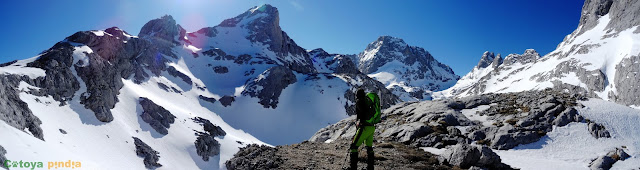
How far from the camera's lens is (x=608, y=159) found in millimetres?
18891

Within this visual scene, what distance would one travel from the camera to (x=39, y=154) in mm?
19766

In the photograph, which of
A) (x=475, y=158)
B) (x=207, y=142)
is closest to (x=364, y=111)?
(x=475, y=158)

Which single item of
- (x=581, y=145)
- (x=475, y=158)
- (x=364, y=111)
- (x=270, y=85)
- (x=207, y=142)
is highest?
(x=270, y=85)

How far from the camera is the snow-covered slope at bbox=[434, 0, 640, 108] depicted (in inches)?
4141

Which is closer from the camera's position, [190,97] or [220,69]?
[190,97]

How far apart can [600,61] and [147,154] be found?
156687 millimetres

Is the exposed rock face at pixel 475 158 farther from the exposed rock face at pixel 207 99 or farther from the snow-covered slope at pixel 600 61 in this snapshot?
the exposed rock face at pixel 207 99

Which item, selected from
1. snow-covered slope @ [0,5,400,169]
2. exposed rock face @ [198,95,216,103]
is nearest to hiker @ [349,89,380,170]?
snow-covered slope @ [0,5,400,169]

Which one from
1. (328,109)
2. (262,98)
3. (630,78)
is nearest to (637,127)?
(630,78)

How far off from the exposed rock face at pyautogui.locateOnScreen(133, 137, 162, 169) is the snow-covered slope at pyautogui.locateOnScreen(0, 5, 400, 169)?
0.32 meters

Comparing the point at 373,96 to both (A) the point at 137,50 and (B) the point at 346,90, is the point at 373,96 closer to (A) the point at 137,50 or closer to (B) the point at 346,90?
(B) the point at 346,90

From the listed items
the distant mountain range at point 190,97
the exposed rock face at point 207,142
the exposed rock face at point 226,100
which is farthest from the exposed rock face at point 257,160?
the exposed rock face at point 226,100

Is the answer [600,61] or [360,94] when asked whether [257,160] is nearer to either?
[360,94]

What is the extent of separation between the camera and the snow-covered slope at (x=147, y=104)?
2061 inches
